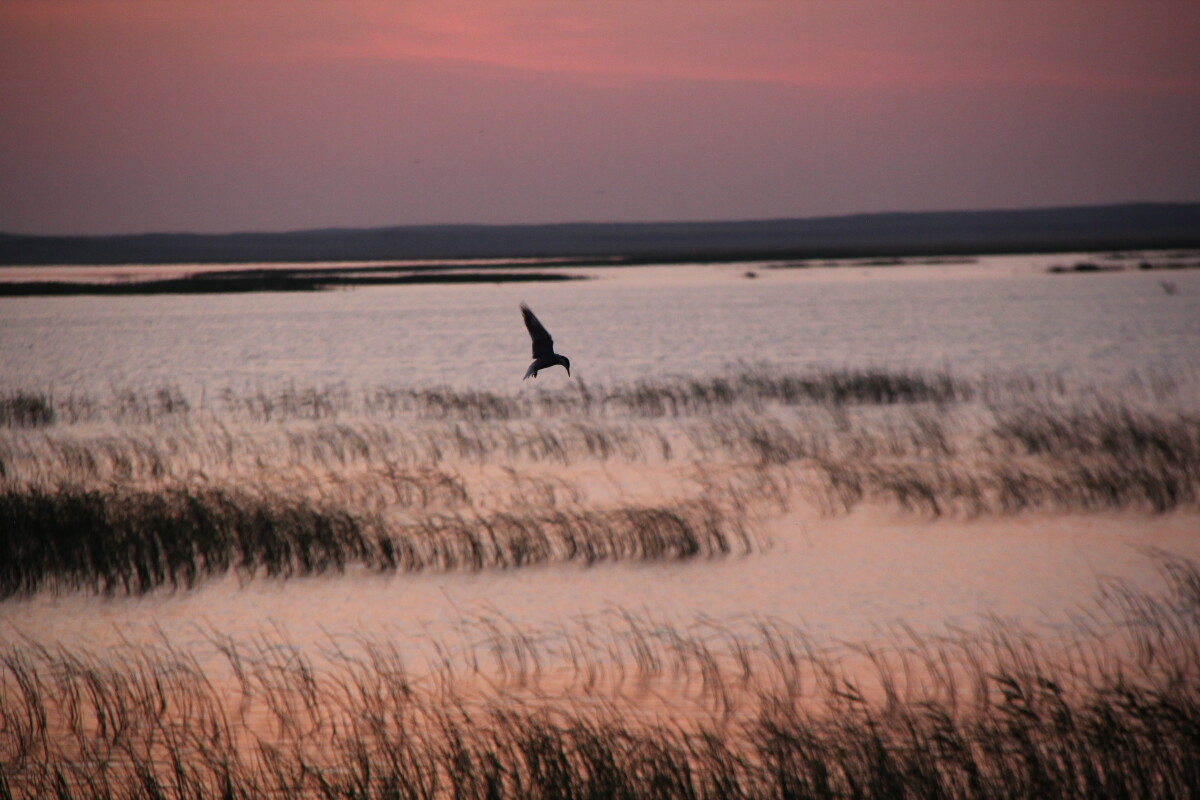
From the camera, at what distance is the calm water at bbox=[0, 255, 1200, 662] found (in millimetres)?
11078

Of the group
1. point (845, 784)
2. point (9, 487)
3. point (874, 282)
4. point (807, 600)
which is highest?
point (874, 282)

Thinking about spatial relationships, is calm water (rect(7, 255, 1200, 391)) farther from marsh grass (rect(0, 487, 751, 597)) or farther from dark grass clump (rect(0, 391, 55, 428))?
marsh grass (rect(0, 487, 751, 597))

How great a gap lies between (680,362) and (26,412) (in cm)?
1836

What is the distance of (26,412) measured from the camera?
2377cm

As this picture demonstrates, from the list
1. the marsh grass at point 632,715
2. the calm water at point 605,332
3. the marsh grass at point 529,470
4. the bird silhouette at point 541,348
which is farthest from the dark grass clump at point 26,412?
the bird silhouette at point 541,348

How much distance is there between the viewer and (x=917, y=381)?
2541cm

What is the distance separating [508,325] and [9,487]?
40481 millimetres

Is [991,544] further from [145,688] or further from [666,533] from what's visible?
[145,688]

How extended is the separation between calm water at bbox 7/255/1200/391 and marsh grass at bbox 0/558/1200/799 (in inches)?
732

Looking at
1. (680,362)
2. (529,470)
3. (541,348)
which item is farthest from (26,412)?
(541,348)

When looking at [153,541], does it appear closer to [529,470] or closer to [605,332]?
[529,470]

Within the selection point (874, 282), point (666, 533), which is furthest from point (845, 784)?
point (874, 282)

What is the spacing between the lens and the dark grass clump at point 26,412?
22969mm

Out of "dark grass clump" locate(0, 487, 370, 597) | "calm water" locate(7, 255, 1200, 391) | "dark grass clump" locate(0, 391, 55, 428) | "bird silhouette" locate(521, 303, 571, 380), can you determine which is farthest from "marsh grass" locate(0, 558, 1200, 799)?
"calm water" locate(7, 255, 1200, 391)
